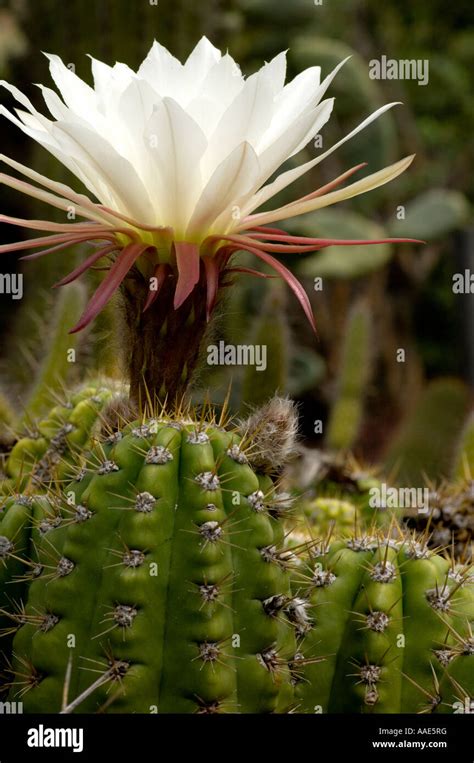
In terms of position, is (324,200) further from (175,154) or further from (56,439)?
(56,439)

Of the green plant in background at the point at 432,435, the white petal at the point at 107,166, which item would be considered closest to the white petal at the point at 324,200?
the white petal at the point at 107,166

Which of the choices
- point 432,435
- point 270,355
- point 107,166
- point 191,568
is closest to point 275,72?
point 107,166

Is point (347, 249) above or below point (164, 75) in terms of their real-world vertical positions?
above

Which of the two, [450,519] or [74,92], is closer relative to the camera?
[74,92]

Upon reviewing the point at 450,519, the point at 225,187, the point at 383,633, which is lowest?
the point at 383,633

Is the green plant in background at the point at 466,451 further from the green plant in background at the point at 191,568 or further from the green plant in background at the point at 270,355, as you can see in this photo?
the green plant in background at the point at 191,568

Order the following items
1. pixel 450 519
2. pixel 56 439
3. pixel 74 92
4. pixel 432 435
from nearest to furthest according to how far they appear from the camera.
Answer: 1. pixel 74 92
2. pixel 56 439
3. pixel 450 519
4. pixel 432 435

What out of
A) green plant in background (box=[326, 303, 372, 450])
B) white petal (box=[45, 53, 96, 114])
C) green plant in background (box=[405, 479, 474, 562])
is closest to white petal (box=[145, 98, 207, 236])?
white petal (box=[45, 53, 96, 114])

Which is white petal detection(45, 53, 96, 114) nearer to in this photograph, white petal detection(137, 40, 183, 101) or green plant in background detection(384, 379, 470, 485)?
white petal detection(137, 40, 183, 101)
